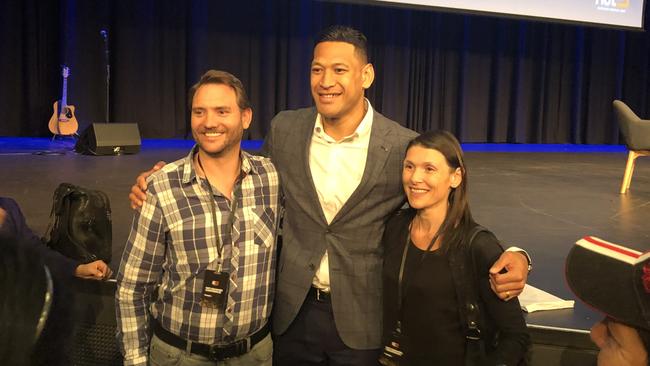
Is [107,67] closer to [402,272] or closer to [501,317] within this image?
[402,272]

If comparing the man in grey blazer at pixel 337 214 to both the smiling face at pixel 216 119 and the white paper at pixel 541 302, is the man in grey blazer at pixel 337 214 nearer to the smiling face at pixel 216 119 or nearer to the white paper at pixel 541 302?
the smiling face at pixel 216 119

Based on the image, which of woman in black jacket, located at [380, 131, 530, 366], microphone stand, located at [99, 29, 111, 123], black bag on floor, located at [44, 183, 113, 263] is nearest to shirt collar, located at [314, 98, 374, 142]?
woman in black jacket, located at [380, 131, 530, 366]

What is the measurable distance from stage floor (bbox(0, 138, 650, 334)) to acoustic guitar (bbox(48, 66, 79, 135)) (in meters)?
0.15

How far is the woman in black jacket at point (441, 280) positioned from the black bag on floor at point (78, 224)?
1.14 meters

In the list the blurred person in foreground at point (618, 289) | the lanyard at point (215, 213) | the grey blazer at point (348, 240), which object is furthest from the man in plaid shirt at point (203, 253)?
the blurred person in foreground at point (618, 289)

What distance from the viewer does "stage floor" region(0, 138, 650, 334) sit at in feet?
10.5

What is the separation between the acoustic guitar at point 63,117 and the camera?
743 cm

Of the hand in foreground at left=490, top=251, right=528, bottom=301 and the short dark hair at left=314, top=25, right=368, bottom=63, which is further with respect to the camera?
the short dark hair at left=314, top=25, right=368, bottom=63

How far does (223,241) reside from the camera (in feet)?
5.23

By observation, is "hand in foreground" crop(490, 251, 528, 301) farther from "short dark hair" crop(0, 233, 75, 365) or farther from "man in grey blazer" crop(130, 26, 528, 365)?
"short dark hair" crop(0, 233, 75, 365)

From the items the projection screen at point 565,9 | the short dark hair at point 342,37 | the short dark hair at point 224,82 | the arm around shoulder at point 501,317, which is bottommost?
the arm around shoulder at point 501,317

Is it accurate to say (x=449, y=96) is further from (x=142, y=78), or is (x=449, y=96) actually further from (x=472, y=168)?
(x=142, y=78)

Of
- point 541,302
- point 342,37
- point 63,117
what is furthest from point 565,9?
point 342,37

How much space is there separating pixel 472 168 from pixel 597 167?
165 cm
